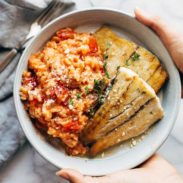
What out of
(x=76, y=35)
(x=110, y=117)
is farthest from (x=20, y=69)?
(x=110, y=117)

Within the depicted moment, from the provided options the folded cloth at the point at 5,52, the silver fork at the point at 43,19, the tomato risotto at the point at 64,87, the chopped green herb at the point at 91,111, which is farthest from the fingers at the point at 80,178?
the silver fork at the point at 43,19

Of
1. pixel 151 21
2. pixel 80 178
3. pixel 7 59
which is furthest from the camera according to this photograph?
pixel 7 59

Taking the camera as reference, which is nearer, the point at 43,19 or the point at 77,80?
the point at 77,80

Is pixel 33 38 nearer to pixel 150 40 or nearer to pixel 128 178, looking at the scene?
pixel 150 40

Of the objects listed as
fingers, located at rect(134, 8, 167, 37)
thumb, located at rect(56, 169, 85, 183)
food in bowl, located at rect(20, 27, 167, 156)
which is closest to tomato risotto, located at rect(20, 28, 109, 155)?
food in bowl, located at rect(20, 27, 167, 156)

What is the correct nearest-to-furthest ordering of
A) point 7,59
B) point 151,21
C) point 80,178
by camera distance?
point 80,178 → point 151,21 → point 7,59

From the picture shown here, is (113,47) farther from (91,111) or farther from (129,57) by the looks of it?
(91,111)

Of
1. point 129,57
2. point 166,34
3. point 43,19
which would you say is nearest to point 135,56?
point 129,57

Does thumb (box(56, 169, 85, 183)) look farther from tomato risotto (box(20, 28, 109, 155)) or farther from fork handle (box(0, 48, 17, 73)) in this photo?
fork handle (box(0, 48, 17, 73))

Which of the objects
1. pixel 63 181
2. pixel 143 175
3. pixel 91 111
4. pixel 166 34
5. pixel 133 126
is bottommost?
pixel 63 181
